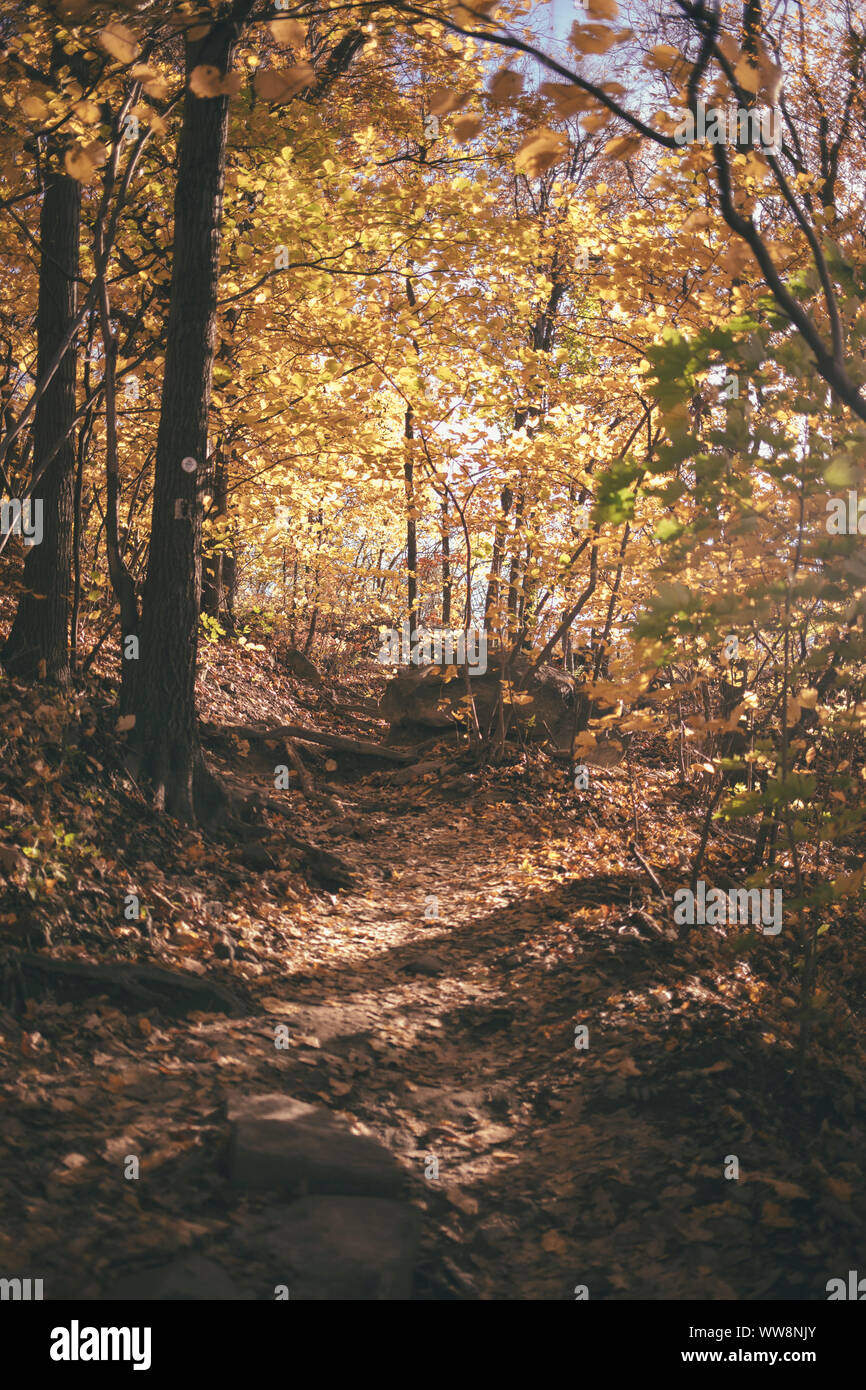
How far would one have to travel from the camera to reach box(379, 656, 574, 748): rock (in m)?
10.9

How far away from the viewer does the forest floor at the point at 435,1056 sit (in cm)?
302

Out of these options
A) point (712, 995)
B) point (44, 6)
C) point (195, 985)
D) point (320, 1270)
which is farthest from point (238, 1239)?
point (44, 6)

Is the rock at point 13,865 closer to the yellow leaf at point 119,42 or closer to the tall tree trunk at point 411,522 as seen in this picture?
the yellow leaf at point 119,42

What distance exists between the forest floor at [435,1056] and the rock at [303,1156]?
10 centimetres

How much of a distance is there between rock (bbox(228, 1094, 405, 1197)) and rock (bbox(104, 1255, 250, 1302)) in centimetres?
47

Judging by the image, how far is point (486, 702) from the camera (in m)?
11.2

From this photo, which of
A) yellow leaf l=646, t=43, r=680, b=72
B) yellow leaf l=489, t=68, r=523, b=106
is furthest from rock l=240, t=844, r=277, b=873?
yellow leaf l=646, t=43, r=680, b=72

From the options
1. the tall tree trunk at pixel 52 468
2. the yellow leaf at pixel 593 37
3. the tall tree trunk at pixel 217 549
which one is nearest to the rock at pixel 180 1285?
the yellow leaf at pixel 593 37

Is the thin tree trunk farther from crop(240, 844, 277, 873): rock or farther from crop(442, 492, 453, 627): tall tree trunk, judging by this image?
crop(442, 492, 453, 627): tall tree trunk

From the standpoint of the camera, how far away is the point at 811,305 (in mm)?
4211

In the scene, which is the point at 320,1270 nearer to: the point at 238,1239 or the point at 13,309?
the point at 238,1239

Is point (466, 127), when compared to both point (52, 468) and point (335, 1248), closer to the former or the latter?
point (335, 1248)

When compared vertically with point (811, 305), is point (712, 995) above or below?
below
